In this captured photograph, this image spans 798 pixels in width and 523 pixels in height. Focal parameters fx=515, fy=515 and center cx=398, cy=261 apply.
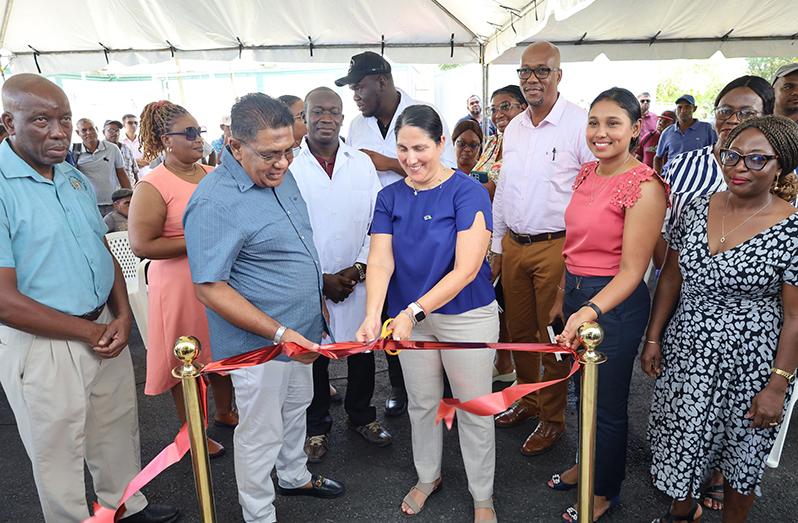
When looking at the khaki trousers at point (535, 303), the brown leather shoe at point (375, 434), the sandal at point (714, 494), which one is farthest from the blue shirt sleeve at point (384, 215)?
the sandal at point (714, 494)

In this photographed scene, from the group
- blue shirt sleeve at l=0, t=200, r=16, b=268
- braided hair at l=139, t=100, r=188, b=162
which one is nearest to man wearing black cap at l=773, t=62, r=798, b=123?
braided hair at l=139, t=100, r=188, b=162

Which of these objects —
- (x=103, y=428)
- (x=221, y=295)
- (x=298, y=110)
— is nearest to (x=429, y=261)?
(x=221, y=295)

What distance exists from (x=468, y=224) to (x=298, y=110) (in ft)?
7.74

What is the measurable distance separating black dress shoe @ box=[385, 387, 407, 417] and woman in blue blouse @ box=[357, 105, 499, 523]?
1089 mm

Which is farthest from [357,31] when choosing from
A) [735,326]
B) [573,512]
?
[573,512]

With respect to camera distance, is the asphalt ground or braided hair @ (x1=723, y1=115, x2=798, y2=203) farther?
the asphalt ground

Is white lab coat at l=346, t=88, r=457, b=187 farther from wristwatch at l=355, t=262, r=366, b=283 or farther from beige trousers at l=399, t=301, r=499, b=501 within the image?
beige trousers at l=399, t=301, r=499, b=501

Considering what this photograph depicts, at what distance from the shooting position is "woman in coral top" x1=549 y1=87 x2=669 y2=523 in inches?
88.4

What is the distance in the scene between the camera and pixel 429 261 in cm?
245

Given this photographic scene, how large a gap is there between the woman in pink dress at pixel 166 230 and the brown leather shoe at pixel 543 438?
2091 millimetres

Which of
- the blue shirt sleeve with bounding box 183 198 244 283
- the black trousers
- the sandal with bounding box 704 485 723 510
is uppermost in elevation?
the blue shirt sleeve with bounding box 183 198 244 283

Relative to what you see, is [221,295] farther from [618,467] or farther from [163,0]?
[163,0]

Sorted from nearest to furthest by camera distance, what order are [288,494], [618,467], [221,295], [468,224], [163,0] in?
[221,295] → [468,224] → [618,467] → [288,494] → [163,0]

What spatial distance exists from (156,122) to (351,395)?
2111mm
